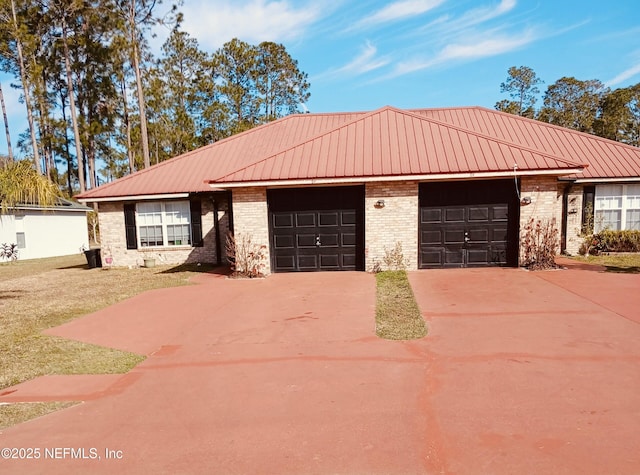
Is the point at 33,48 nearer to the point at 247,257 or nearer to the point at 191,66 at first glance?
the point at 191,66

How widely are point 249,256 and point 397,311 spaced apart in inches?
228

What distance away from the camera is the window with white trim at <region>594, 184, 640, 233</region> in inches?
573

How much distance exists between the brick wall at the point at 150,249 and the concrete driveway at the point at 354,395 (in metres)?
7.58

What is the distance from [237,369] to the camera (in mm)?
5402

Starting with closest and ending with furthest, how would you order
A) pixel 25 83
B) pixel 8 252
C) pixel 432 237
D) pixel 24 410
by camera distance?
pixel 24 410 → pixel 432 237 → pixel 8 252 → pixel 25 83

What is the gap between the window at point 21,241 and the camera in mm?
22409

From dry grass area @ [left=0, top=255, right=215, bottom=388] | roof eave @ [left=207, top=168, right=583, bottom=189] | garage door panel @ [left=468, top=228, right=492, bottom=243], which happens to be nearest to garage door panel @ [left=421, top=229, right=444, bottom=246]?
garage door panel @ [left=468, top=228, right=492, bottom=243]

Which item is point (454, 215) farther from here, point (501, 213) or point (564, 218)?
point (564, 218)

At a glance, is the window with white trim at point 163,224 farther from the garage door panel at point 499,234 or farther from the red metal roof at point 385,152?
the garage door panel at point 499,234

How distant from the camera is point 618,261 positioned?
1279 centimetres

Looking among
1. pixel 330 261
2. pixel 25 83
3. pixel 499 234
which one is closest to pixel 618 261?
pixel 499 234

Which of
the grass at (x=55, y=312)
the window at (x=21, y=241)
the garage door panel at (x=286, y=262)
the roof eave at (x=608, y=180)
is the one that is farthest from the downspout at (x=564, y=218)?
the window at (x=21, y=241)

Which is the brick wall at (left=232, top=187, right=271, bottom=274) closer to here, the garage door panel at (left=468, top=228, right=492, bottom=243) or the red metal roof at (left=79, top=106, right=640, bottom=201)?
the red metal roof at (left=79, top=106, right=640, bottom=201)

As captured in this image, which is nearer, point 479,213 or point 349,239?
point 479,213
